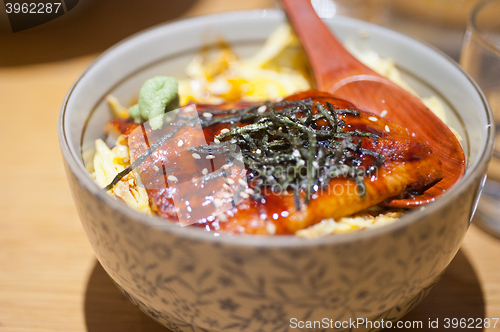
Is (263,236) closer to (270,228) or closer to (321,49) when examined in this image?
(270,228)

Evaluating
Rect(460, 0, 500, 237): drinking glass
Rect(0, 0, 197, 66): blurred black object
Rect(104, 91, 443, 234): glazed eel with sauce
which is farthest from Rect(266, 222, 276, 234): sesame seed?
Rect(0, 0, 197, 66): blurred black object

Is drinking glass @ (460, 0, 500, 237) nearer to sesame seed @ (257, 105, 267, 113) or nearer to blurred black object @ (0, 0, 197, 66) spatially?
sesame seed @ (257, 105, 267, 113)

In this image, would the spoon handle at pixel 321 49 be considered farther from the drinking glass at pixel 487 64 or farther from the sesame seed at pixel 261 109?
the drinking glass at pixel 487 64

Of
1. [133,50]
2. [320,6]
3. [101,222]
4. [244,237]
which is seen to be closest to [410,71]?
[133,50]

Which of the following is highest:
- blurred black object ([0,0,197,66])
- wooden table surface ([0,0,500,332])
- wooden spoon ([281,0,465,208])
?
wooden spoon ([281,0,465,208])

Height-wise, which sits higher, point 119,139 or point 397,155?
point 397,155

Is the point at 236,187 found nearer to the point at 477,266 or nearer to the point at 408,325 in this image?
the point at 408,325
